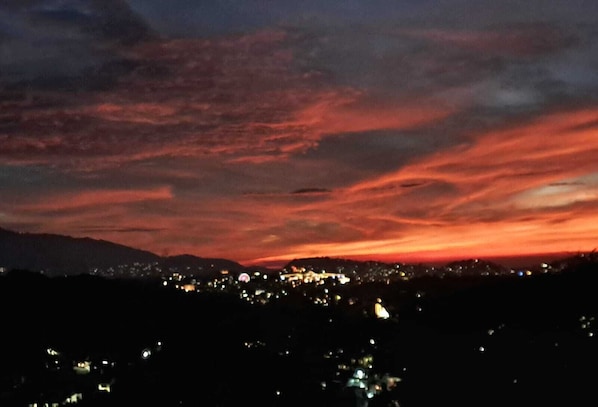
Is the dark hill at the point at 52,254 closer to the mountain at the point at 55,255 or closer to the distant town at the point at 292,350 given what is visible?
the mountain at the point at 55,255

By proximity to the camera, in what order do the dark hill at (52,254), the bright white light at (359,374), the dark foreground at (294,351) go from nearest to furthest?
the dark foreground at (294,351) → the bright white light at (359,374) → the dark hill at (52,254)

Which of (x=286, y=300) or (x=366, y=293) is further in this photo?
(x=366, y=293)

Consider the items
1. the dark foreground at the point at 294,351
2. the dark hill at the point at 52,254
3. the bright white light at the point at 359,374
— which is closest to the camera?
the dark foreground at the point at 294,351

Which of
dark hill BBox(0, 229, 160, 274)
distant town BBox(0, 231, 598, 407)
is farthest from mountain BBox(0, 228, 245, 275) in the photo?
distant town BBox(0, 231, 598, 407)

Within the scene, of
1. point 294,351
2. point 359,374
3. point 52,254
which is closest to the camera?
point 359,374

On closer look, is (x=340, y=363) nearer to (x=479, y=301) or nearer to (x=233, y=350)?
(x=233, y=350)

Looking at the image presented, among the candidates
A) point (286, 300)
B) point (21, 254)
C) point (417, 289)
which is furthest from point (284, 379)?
point (21, 254)

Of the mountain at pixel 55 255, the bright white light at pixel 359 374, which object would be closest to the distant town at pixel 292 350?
the bright white light at pixel 359 374

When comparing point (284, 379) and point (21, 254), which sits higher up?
point (21, 254)

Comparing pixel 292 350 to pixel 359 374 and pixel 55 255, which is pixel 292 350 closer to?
pixel 359 374

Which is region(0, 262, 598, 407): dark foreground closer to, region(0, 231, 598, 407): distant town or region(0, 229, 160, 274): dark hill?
region(0, 231, 598, 407): distant town

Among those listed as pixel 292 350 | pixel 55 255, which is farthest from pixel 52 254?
pixel 292 350
